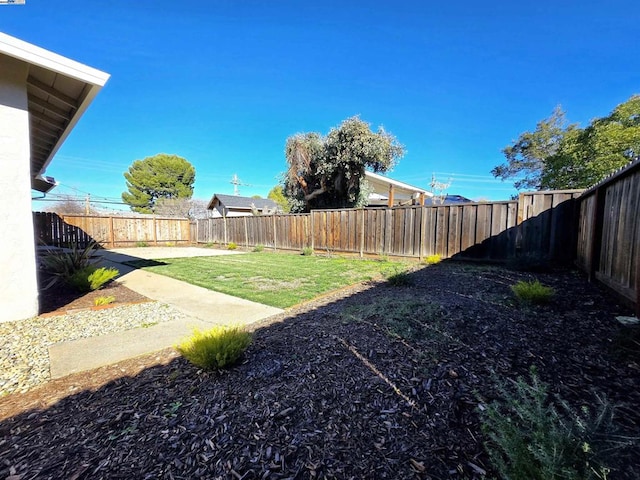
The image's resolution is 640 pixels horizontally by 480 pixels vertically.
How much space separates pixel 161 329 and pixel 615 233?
6148 mm

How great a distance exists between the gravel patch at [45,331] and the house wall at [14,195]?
44 centimetres

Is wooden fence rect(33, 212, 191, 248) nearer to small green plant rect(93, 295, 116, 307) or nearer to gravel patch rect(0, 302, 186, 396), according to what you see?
small green plant rect(93, 295, 116, 307)

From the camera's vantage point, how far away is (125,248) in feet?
50.7

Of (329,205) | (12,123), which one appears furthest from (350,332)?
(329,205)

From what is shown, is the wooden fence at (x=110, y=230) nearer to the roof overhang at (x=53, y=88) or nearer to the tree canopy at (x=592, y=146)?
the roof overhang at (x=53, y=88)

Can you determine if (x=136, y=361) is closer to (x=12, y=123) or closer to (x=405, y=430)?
(x=405, y=430)

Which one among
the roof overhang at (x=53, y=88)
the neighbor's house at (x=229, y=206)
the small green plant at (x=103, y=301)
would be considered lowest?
the small green plant at (x=103, y=301)

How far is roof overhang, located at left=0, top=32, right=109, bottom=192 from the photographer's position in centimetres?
335

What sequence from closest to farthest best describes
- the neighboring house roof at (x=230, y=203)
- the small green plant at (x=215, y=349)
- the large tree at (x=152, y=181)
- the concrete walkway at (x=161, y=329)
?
the small green plant at (x=215, y=349) → the concrete walkway at (x=161, y=329) → the neighboring house roof at (x=230, y=203) → the large tree at (x=152, y=181)

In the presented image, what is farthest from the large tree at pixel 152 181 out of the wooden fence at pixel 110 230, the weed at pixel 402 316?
the weed at pixel 402 316

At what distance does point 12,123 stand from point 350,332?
5145 millimetres

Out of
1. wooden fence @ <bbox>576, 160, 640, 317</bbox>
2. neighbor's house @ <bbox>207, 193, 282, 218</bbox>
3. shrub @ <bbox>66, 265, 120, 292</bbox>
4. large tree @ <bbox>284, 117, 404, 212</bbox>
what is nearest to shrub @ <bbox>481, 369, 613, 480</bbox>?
wooden fence @ <bbox>576, 160, 640, 317</bbox>

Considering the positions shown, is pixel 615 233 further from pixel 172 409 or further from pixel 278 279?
pixel 278 279

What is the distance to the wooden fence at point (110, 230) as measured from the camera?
13.0 m
